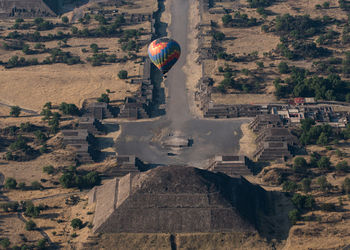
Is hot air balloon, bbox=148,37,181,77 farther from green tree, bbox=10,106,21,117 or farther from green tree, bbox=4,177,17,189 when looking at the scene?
green tree, bbox=4,177,17,189

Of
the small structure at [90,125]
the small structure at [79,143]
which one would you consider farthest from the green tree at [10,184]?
the small structure at [90,125]

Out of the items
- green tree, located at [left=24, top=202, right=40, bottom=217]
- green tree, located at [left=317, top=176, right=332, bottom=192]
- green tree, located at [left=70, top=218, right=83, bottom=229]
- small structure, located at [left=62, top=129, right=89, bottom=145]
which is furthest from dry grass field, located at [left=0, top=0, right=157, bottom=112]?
green tree, located at [left=317, top=176, right=332, bottom=192]

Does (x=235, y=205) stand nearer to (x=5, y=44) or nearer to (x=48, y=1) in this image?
(x=5, y=44)

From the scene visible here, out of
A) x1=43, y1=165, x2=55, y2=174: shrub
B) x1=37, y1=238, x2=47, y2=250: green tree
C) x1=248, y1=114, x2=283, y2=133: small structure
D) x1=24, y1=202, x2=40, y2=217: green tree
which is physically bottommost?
x1=37, y1=238, x2=47, y2=250: green tree

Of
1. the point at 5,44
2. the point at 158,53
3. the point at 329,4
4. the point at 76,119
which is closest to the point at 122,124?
the point at 76,119

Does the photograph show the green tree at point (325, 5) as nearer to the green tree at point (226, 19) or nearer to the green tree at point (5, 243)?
the green tree at point (226, 19)

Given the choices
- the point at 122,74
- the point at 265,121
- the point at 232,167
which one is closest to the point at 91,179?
the point at 232,167

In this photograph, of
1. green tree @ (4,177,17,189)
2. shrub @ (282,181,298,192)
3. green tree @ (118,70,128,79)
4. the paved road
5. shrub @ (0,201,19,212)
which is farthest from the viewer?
green tree @ (118,70,128,79)
